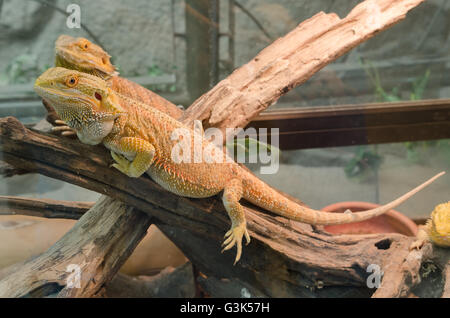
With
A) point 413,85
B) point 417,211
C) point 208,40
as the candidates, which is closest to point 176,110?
point 208,40

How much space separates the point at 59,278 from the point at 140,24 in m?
2.29

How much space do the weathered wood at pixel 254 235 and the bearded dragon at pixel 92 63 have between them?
1.68ft

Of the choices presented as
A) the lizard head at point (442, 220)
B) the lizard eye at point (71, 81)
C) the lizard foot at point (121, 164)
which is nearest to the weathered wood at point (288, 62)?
the lizard foot at point (121, 164)

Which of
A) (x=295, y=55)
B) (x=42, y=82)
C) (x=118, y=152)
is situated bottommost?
(x=118, y=152)

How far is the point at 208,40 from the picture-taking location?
334cm

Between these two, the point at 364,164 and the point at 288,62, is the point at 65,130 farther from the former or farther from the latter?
the point at 364,164

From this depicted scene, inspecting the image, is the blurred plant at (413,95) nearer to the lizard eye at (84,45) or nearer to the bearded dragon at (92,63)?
the bearded dragon at (92,63)

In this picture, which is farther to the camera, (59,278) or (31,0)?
(31,0)

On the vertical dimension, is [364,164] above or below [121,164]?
above

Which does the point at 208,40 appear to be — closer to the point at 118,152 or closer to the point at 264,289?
the point at 118,152

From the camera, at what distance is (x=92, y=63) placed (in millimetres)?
2523

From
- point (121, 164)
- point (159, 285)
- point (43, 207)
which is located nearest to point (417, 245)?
point (121, 164)

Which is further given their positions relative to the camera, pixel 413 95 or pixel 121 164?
pixel 413 95

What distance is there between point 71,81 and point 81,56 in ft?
2.43
